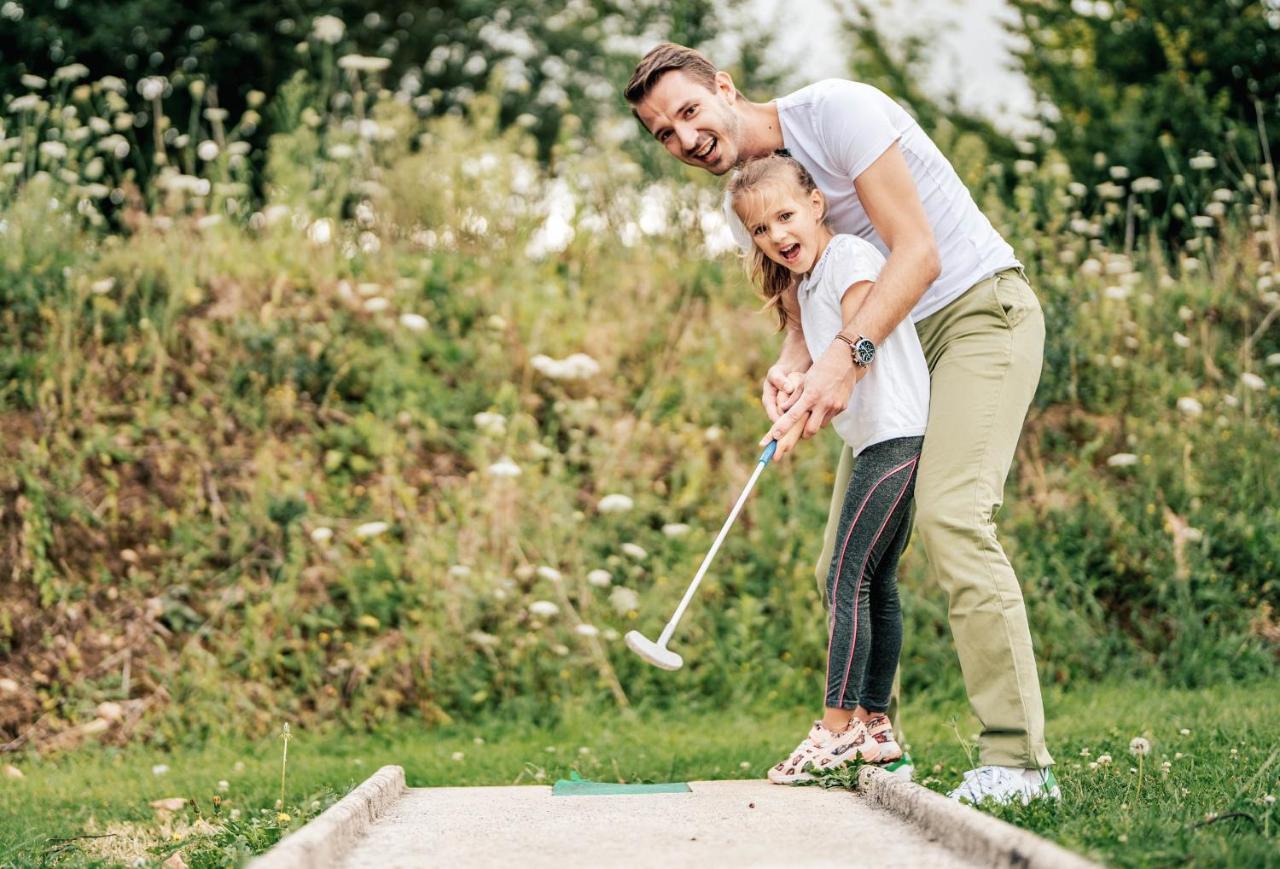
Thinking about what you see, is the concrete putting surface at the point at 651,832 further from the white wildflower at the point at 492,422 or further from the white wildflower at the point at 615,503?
the white wildflower at the point at 492,422

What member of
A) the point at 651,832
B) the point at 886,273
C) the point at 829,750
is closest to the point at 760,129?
the point at 886,273

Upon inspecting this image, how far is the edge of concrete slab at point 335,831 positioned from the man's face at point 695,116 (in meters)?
1.71

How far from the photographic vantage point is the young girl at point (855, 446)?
3.12m

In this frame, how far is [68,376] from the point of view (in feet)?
19.4

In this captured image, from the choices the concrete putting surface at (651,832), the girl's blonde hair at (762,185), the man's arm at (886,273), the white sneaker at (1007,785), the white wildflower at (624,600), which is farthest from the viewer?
the white wildflower at (624,600)

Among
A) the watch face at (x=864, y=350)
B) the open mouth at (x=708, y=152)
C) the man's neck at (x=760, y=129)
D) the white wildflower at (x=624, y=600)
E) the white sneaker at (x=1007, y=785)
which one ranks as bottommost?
the white wildflower at (x=624, y=600)

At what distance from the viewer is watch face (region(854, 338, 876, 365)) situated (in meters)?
2.99

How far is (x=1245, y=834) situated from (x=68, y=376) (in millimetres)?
5311

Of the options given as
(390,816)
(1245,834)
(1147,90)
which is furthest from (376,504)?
(1147,90)

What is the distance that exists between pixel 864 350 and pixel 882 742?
103 centimetres

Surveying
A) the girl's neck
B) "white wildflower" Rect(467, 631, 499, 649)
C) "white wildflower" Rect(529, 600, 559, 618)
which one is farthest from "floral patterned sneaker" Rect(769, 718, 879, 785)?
"white wildflower" Rect(467, 631, 499, 649)

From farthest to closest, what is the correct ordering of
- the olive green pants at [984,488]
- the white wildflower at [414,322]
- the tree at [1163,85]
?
1. the tree at [1163,85]
2. the white wildflower at [414,322]
3. the olive green pants at [984,488]

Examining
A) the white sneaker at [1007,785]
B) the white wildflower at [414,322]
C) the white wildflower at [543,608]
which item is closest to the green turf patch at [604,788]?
the white sneaker at [1007,785]

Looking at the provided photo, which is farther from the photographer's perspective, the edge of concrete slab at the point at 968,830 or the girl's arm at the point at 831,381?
the girl's arm at the point at 831,381
